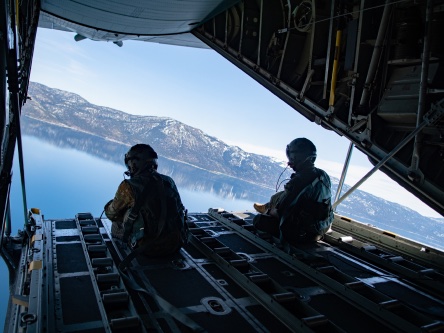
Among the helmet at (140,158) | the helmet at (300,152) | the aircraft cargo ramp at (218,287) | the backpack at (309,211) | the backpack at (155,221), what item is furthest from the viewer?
the helmet at (300,152)

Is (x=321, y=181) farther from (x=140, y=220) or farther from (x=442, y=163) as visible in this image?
(x=140, y=220)

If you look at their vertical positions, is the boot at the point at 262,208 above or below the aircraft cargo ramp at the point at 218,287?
above

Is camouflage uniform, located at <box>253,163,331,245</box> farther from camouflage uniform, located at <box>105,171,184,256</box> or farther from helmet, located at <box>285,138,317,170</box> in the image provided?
camouflage uniform, located at <box>105,171,184,256</box>

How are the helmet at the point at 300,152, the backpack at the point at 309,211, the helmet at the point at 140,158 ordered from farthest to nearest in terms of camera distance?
1. the helmet at the point at 300,152
2. the backpack at the point at 309,211
3. the helmet at the point at 140,158

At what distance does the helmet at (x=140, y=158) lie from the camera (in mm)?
3705

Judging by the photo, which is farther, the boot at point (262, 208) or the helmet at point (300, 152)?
the boot at point (262, 208)

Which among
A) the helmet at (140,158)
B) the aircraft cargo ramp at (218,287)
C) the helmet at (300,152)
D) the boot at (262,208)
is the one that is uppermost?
the helmet at (300,152)

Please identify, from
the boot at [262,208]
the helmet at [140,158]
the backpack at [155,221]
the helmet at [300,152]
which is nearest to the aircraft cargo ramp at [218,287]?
the backpack at [155,221]

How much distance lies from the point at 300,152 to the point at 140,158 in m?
2.07

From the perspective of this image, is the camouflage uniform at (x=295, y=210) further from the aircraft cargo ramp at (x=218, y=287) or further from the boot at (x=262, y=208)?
the boot at (x=262, y=208)

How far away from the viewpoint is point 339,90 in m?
4.94

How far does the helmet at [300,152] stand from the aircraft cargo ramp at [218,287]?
1.05m

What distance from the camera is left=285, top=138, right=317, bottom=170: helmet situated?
4.50 meters

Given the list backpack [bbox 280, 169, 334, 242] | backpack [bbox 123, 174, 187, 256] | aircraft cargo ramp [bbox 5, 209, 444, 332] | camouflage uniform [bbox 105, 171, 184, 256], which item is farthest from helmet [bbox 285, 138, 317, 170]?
backpack [bbox 123, 174, 187, 256]
